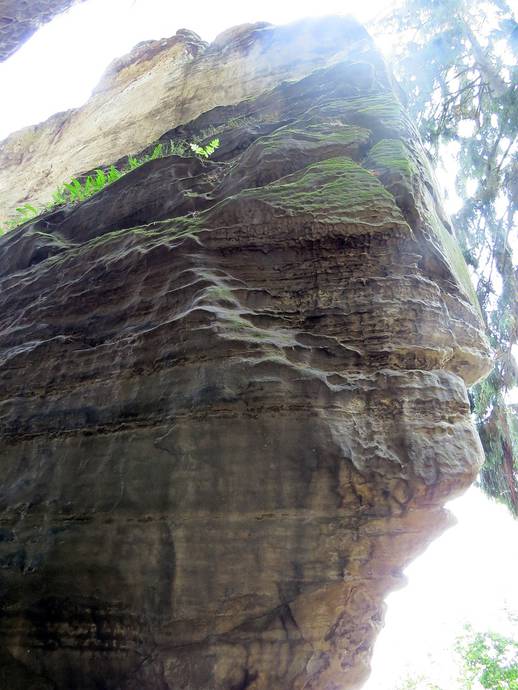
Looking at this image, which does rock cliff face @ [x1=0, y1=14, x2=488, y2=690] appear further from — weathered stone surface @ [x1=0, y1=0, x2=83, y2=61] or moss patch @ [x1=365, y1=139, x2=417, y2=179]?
weathered stone surface @ [x1=0, y1=0, x2=83, y2=61]

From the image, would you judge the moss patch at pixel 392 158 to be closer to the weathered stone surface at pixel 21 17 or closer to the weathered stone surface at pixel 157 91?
the weathered stone surface at pixel 157 91

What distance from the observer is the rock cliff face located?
9.88ft

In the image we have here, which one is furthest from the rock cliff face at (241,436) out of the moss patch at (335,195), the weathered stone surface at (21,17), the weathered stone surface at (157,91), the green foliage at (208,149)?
the weathered stone surface at (157,91)

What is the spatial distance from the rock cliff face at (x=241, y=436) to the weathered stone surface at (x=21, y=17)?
4.22 m

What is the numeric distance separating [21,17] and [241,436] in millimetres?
6794

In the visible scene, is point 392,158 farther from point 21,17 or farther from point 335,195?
point 21,17

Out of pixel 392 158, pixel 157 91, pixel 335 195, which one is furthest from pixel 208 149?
pixel 157 91

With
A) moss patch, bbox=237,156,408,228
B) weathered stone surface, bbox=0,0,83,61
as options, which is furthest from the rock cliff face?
weathered stone surface, bbox=0,0,83,61

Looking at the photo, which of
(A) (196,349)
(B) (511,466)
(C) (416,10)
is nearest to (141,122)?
(C) (416,10)

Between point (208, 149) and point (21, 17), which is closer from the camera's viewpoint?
point (208, 149)

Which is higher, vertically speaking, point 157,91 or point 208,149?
point 157,91

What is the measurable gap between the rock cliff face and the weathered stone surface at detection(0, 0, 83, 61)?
4.22 m

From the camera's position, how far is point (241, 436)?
3.23 metres

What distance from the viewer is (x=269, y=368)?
3.41 m
